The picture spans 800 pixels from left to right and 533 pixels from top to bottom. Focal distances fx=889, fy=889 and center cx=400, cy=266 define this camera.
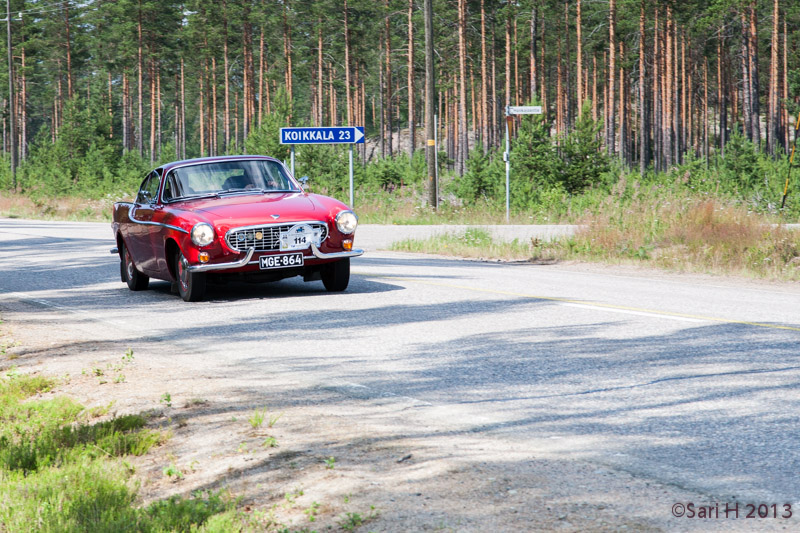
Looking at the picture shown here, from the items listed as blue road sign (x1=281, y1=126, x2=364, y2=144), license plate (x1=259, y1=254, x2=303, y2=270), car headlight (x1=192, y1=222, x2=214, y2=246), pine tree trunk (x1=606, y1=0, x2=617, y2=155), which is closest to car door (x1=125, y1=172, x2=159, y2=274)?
car headlight (x1=192, y1=222, x2=214, y2=246)

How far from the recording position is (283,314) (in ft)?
32.1

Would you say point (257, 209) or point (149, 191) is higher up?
point (149, 191)

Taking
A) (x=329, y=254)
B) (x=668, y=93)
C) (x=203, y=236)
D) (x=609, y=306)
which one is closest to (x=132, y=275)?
(x=203, y=236)

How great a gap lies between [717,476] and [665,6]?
5900cm

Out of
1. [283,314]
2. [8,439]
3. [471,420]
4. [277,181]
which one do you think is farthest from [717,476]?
[277,181]

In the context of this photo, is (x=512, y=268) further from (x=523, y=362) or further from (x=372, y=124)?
(x=372, y=124)

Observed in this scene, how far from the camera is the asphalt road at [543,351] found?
4730mm

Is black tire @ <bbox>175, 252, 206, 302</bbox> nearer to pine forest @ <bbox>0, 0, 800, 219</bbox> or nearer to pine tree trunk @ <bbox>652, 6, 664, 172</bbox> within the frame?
pine forest @ <bbox>0, 0, 800, 219</bbox>

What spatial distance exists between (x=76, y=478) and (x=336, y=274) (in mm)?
6747

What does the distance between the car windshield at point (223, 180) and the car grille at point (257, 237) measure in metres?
1.29

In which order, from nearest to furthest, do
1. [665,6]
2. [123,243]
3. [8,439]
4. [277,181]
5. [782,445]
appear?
1. [782,445]
2. [8,439]
3. [277,181]
4. [123,243]
5. [665,6]

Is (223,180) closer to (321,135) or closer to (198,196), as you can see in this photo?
(198,196)

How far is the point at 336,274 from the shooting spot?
11336mm

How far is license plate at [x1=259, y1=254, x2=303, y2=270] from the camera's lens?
34.1 ft
